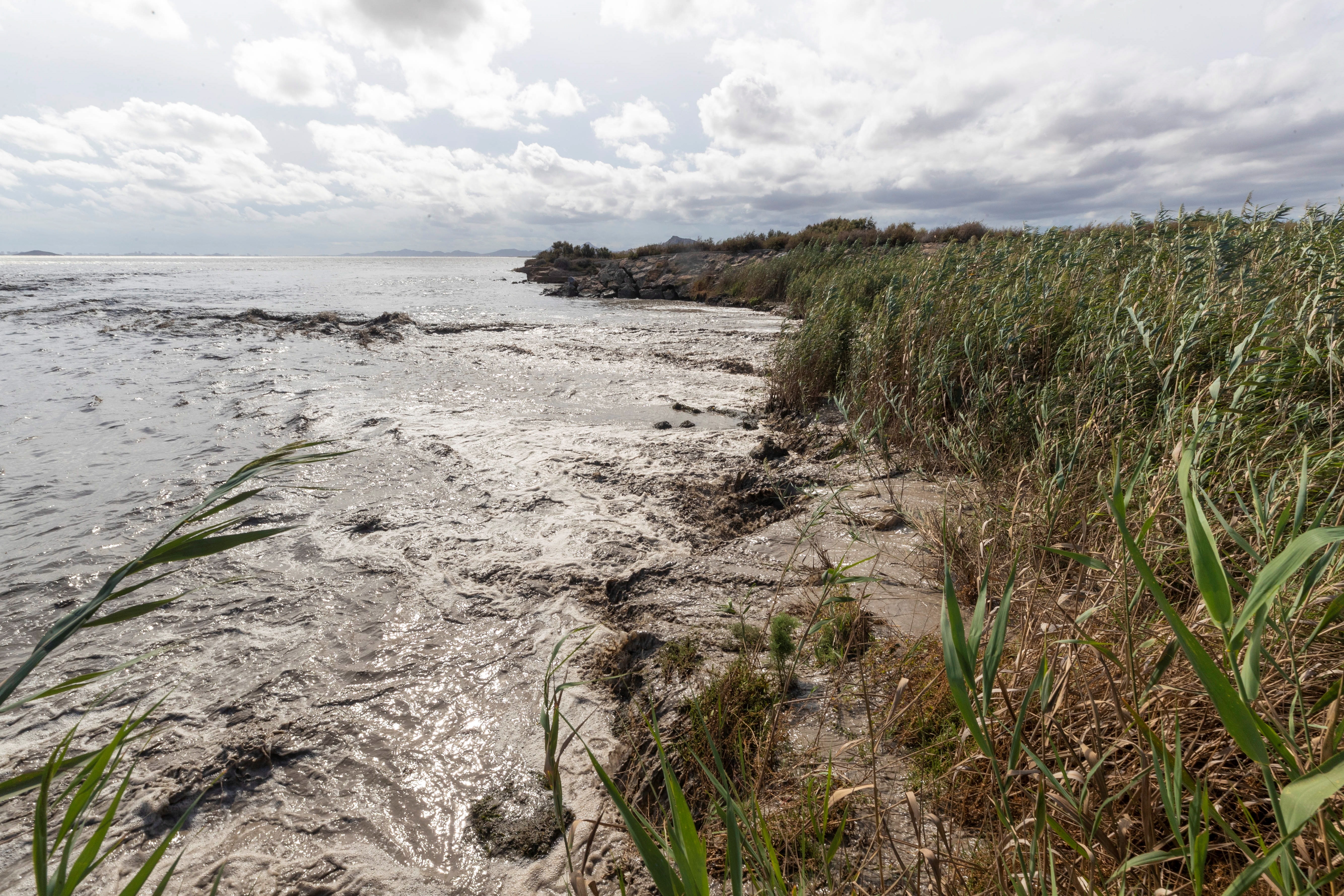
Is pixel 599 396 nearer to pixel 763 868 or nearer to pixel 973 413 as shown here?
pixel 973 413

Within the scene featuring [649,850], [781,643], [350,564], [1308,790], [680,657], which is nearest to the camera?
[1308,790]

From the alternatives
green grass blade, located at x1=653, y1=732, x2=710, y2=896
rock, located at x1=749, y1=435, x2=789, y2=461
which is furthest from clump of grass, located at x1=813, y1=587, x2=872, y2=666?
rock, located at x1=749, y1=435, x2=789, y2=461

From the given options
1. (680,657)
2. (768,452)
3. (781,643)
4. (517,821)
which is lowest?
(517,821)

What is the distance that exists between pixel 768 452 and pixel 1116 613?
151 inches

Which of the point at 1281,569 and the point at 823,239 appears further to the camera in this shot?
the point at 823,239

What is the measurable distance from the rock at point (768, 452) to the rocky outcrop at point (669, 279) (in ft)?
50.8

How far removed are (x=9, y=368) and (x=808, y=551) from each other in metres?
12.3

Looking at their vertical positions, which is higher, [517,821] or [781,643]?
[781,643]

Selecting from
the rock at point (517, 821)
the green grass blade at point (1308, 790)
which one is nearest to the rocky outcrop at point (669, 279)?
the rock at point (517, 821)

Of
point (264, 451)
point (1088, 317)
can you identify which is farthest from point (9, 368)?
point (1088, 317)

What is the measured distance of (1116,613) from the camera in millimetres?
1965

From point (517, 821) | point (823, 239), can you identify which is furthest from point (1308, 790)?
point (823, 239)

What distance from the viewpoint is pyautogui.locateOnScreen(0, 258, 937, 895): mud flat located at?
2.23 meters

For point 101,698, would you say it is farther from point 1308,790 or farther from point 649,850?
point 1308,790
